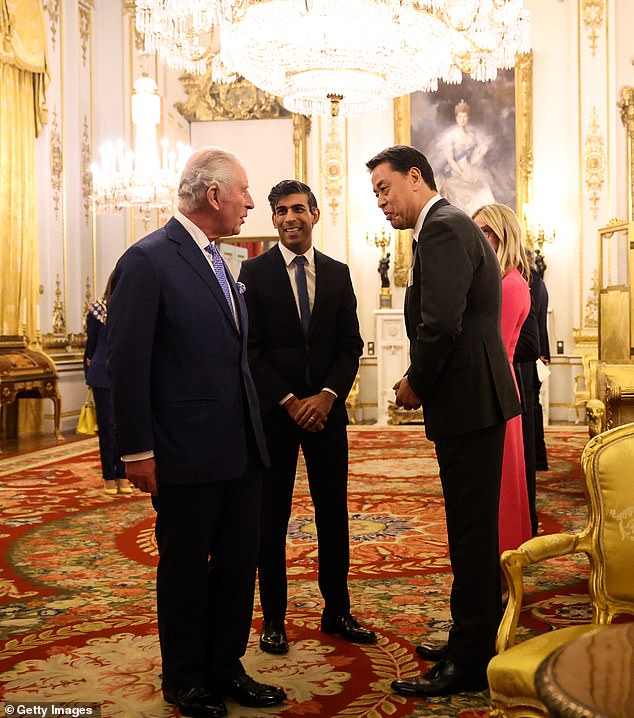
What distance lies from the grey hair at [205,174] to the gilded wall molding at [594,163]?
938 centimetres

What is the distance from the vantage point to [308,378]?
9.91 ft

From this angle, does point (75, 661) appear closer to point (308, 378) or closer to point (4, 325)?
point (308, 378)

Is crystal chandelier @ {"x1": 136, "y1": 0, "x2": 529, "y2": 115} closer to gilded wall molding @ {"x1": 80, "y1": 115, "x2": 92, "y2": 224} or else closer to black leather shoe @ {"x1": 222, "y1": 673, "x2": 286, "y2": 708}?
gilded wall molding @ {"x1": 80, "y1": 115, "x2": 92, "y2": 224}

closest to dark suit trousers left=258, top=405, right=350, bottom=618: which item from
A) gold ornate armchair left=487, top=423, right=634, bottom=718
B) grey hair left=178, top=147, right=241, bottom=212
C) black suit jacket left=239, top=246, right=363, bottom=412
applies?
black suit jacket left=239, top=246, right=363, bottom=412

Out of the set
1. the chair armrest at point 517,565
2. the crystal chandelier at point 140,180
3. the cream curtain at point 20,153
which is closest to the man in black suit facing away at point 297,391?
the chair armrest at point 517,565

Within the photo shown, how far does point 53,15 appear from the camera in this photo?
10203 mm

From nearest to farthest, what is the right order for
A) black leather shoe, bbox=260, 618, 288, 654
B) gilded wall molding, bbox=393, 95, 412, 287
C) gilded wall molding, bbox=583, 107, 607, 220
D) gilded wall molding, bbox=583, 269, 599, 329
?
1. black leather shoe, bbox=260, 618, 288, 654
2. gilded wall molding, bbox=583, 269, 599, 329
3. gilded wall molding, bbox=583, 107, 607, 220
4. gilded wall molding, bbox=393, 95, 412, 287

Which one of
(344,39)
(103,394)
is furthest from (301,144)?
(103,394)

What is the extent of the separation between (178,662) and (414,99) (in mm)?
10066

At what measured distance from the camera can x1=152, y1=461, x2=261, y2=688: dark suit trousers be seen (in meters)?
2.33

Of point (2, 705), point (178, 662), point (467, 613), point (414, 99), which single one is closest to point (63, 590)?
point (2, 705)

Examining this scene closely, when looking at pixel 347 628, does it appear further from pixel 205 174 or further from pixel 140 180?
pixel 140 180

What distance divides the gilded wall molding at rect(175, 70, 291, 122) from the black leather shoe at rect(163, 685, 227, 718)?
10.2m

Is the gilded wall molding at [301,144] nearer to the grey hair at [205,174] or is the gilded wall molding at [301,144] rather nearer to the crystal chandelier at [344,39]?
the crystal chandelier at [344,39]
